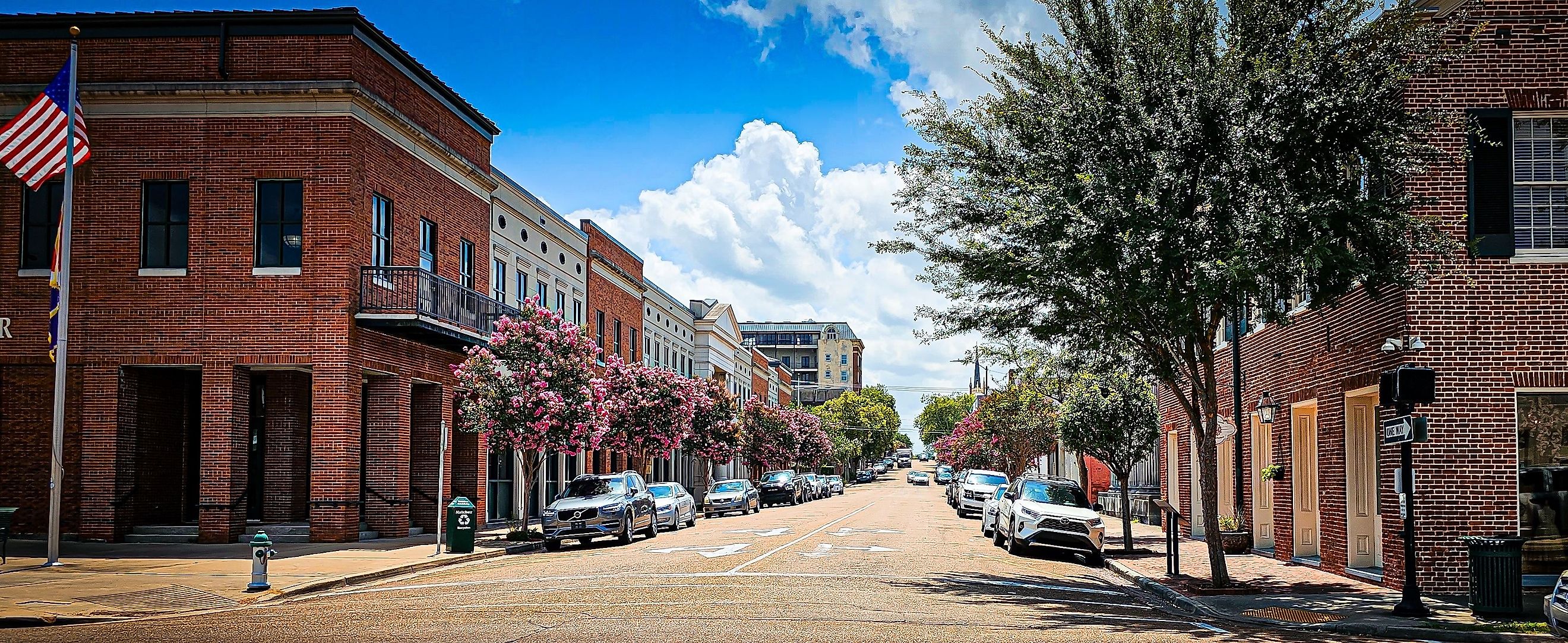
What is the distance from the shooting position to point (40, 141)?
72.1 feet

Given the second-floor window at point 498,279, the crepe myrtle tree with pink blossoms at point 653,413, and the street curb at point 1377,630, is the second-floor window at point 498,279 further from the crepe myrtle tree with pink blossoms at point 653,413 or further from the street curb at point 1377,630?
the street curb at point 1377,630

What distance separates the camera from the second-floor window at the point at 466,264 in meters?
34.2

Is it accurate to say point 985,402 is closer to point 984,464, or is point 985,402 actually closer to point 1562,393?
point 984,464

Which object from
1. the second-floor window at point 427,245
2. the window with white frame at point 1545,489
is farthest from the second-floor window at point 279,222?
the window with white frame at point 1545,489

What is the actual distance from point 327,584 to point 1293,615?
13424mm

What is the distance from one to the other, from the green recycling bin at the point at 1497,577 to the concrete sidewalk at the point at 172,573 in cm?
1505

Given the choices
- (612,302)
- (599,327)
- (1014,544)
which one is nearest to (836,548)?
(1014,544)

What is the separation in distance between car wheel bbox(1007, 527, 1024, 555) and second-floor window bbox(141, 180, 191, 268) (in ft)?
60.5

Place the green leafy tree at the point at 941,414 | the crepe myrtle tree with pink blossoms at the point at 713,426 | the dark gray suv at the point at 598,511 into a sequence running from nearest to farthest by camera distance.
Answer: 1. the dark gray suv at the point at 598,511
2. the crepe myrtle tree with pink blossoms at the point at 713,426
3. the green leafy tree at the point at 941,414

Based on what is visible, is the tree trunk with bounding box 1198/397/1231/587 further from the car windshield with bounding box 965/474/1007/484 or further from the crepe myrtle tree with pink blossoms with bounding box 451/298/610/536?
the car windshield with bounding box 965/474/1007/484

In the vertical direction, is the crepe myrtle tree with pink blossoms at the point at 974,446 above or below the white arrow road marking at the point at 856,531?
above

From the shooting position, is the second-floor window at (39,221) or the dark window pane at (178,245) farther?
the second-floor window at (39,221)

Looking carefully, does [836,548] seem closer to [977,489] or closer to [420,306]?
[420,306]

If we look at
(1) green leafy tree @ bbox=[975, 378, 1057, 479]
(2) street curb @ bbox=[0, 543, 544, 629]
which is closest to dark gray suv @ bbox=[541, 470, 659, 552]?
(2) street curb @ bbox=[0, 543, 544, 629]
